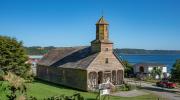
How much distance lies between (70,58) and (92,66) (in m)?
7.51

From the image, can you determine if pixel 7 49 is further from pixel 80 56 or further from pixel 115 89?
pixel 115 89

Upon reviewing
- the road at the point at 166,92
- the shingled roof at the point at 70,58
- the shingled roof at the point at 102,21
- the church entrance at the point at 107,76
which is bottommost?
the road at the point at 166,92

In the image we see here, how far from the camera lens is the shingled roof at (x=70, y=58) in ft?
155

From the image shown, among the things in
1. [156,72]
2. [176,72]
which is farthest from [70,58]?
[156,72]

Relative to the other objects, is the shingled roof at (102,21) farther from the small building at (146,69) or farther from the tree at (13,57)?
the small building at (146,69)

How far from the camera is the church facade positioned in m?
46.0

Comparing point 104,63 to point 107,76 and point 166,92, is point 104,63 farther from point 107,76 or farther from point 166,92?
point 166,92

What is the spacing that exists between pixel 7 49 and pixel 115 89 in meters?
17.4

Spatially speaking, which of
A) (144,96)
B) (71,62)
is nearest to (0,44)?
(71,62)

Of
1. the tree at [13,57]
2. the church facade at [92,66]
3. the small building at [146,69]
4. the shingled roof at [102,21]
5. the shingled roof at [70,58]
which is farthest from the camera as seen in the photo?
the small building at [146,69]

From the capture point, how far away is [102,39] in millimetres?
48812

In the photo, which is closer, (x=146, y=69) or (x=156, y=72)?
(x=156, y=72)

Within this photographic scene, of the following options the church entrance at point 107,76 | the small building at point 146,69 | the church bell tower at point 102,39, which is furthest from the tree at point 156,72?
the church bell tower at point 102,39

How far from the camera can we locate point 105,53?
1890 inches
